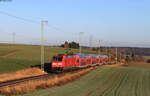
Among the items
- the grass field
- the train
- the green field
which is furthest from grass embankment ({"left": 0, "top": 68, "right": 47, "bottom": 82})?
the grass field

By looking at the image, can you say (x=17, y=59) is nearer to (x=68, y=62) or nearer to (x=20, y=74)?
(x=68, y=62)

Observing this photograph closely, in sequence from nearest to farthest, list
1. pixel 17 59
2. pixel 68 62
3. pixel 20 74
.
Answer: pixel 20 74 → pixel 68 62 → pixel 17 59

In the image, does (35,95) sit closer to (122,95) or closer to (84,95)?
(84,95)

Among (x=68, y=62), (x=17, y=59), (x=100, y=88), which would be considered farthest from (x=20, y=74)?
(x=17, y=59)

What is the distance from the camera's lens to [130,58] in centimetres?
17262

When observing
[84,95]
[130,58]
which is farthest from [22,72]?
[130,58]

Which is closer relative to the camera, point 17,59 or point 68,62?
point 68,62

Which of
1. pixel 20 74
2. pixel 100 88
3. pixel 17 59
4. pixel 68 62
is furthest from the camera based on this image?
pixel 17 59

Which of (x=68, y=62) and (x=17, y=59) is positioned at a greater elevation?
(x=68, y=62)

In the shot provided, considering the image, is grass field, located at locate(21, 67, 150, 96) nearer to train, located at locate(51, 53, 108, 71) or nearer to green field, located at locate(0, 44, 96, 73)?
train, located at locate(51, 53, 108, 71)

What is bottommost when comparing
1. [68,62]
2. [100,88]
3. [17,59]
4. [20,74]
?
[20,74]

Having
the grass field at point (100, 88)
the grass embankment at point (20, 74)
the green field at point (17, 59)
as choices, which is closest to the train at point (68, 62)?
the grass embankment at point (20, 74)

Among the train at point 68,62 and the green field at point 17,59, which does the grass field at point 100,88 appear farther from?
the green field at point 17,59

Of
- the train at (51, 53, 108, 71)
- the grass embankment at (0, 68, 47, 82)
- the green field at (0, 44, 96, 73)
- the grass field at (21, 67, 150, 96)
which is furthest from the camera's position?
the green field at (0, 44, 96, 73)
